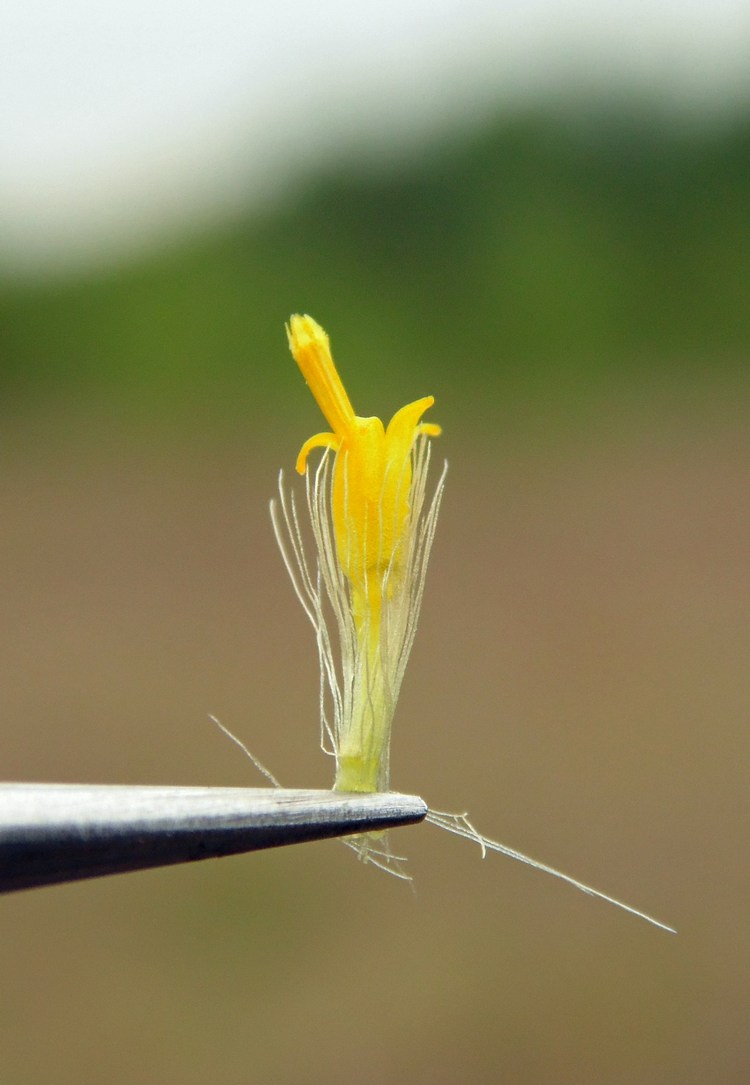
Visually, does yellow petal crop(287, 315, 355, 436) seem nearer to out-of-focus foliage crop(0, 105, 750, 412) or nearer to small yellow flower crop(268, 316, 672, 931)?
small yellow flower crop(268, 316, 672, 931)

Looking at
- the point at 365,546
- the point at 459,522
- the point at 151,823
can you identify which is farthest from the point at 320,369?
the point at 459,522

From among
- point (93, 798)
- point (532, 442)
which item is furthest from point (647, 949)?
point (532, 442)

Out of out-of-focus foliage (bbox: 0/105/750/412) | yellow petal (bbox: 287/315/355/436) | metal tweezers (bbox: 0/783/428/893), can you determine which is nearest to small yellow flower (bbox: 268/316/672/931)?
yellow petal (bbox: 287/315/355/436)

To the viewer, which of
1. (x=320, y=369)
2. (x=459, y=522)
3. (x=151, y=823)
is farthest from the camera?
(x=459, y=522)

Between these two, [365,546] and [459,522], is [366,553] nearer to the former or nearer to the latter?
[365,546]

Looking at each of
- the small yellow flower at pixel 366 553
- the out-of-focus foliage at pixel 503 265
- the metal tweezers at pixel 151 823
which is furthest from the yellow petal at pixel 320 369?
the out-of-focus foliage at pixel 503 265
